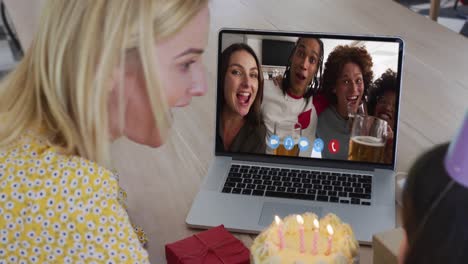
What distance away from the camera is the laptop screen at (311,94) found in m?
1.07

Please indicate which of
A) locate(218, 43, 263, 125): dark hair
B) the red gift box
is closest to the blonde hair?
A: the red gift box

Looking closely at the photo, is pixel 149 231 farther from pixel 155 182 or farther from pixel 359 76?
pixel 359 76

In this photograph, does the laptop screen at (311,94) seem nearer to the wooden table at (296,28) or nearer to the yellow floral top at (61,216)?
the wooden table at (296,28)

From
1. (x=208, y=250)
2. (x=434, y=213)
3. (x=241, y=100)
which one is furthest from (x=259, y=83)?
(x=434, y=213)

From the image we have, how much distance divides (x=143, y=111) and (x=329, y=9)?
103 centimetres

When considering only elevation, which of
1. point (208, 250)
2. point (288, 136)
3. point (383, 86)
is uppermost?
point (383, 86)

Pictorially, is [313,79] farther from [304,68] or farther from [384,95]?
[384,95]

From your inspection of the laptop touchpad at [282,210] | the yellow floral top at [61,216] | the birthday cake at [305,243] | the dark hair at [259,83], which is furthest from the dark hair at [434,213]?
the dark hair at [259,83]

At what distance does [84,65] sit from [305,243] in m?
0.36

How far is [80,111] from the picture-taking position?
2.44 ft

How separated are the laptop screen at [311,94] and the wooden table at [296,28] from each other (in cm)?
10

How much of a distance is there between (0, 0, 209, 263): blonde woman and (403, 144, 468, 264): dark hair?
360 millimetres

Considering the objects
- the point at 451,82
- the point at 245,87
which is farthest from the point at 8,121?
the point at 451,82

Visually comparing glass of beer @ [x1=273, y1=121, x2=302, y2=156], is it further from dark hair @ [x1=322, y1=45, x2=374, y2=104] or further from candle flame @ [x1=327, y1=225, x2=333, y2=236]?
candle flame @ [x1=327, y1=225, x2=333, y2=236]
